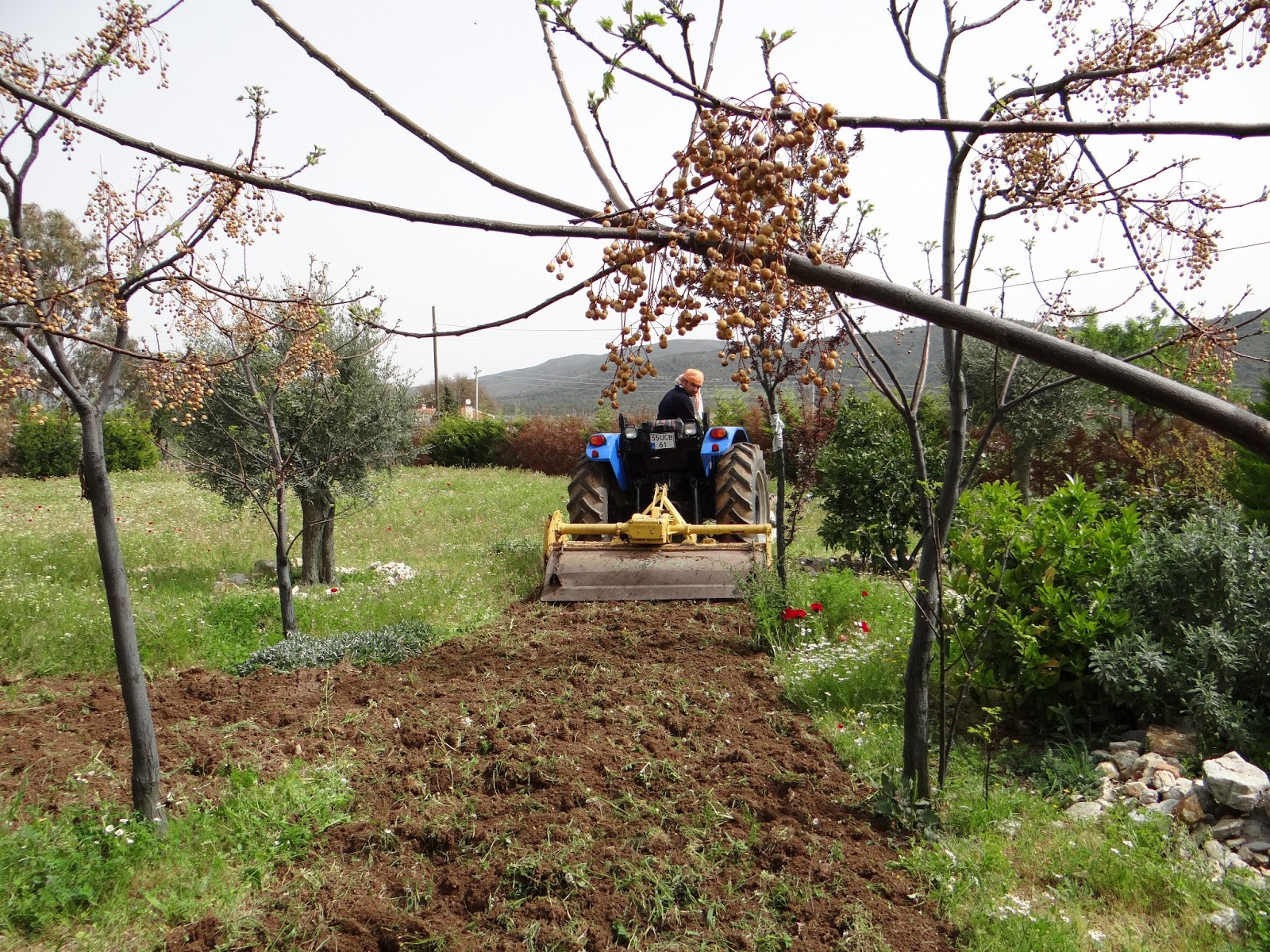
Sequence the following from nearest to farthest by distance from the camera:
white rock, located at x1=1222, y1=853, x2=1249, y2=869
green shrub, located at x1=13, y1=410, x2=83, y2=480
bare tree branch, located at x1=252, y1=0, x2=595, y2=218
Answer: bare tree branch, located at x1=252, y1=0, x2=595, y2=218
white rock, located at x1=1222, y1=853, x2=1249, y2=869
green shrub, located at x1=13, y1=410, x2=83, y2=480

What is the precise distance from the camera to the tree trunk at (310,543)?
28.7ft

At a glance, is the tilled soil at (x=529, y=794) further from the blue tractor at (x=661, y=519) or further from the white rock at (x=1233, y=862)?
the blue tractor at (x=661, y=519)

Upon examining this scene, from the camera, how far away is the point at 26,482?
19.7 metres

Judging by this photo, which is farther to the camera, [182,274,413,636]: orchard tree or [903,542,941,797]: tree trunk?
[182,274,413,636]: orchard tree

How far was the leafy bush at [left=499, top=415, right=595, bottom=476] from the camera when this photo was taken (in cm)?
2217

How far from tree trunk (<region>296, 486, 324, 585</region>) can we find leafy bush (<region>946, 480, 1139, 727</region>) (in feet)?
22.1

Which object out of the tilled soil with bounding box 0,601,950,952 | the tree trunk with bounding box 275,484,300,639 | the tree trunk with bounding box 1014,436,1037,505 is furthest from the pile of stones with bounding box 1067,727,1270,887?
the tree trunk with bounding box 1014,436,1037,505

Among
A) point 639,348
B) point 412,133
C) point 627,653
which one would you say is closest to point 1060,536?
point 627,653

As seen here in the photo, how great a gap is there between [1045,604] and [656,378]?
2.98 metres

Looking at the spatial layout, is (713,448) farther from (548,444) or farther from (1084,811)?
(548,444)

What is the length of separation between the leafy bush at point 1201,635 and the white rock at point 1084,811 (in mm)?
720

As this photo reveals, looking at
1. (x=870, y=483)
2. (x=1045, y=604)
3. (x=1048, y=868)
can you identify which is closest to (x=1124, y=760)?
(x=1045, y=604)

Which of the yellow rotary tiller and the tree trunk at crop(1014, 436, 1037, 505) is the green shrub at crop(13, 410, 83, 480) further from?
the tree trunk at crop(1014, 436, 1037, 505)

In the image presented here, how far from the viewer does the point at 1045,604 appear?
427 centimetres
